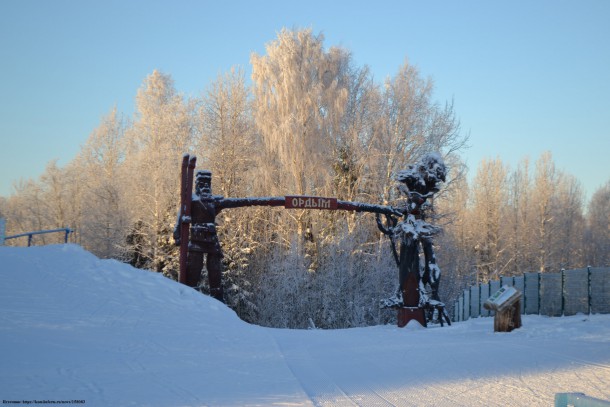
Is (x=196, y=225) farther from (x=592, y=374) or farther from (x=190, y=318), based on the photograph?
(x=592, y=374)

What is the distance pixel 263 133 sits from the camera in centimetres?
3244

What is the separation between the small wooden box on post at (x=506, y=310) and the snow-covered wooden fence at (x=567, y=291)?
3932 mm

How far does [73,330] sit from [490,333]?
29.3 ft

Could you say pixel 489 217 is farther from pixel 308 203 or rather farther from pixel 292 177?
pixel 308 203

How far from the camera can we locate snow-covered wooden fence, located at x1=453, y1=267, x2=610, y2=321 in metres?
16.0

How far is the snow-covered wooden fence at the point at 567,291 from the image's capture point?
16.0 m

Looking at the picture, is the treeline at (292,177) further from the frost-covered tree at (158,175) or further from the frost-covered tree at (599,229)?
the frost-covered tree at (599,229)

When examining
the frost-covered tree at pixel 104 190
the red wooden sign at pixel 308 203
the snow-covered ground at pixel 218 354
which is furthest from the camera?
the frost-covered tree at pixel 104 190

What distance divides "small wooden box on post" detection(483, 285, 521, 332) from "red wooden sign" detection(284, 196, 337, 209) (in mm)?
5503

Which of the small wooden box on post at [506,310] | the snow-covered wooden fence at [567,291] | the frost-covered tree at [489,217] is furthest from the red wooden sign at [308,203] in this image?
the frost-covered tree at [489,217]

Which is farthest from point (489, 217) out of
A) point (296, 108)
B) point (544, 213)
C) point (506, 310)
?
point (506, 310)

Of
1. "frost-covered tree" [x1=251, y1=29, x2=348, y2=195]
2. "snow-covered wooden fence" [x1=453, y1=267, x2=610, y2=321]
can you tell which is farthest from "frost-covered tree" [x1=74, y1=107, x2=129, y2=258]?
"snow-covered wooden fence" [x1=453, y1=267, x2=610, y2=321]

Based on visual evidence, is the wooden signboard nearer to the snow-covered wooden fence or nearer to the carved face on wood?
the carved face on wood

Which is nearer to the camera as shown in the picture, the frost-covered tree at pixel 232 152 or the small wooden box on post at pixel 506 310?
the small wooden box on post at pixel 506 310
